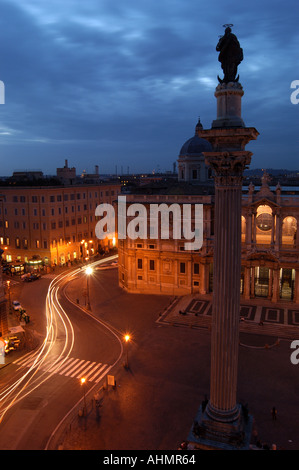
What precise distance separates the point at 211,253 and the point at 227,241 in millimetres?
34310

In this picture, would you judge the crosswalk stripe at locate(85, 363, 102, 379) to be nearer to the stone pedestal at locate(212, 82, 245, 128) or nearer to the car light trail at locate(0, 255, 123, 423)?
the car light trail at locate(0, 255, 123, 423)

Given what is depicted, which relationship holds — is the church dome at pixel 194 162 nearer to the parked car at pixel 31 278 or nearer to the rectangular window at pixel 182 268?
the rectangular window at pixel 182 268

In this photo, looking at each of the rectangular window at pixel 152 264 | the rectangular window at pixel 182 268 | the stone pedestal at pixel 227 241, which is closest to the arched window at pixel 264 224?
the rectangular window at pixel 182 268

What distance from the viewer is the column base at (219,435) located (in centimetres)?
1975

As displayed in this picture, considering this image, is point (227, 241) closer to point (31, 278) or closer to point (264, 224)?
point (264, 224)

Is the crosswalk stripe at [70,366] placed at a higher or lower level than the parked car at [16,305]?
lower

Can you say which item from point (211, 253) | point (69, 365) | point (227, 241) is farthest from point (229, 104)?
point (211, 253)

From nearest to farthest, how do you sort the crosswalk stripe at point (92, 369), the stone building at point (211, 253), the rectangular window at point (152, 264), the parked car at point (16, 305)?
A: the crosswalk stripe at point (92, 369), the stone building at point (211, 253), the parked car at point (16, 305), the rectangular window at point (152, 264)

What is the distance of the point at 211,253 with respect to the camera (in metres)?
52.6

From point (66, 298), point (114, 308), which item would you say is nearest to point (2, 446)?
point (114, 308)

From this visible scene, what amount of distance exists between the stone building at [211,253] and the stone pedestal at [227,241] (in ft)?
106

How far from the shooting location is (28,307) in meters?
53.2

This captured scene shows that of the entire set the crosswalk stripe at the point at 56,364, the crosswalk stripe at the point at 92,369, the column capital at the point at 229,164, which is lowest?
the crosswalk stripe at the point at 56,364
